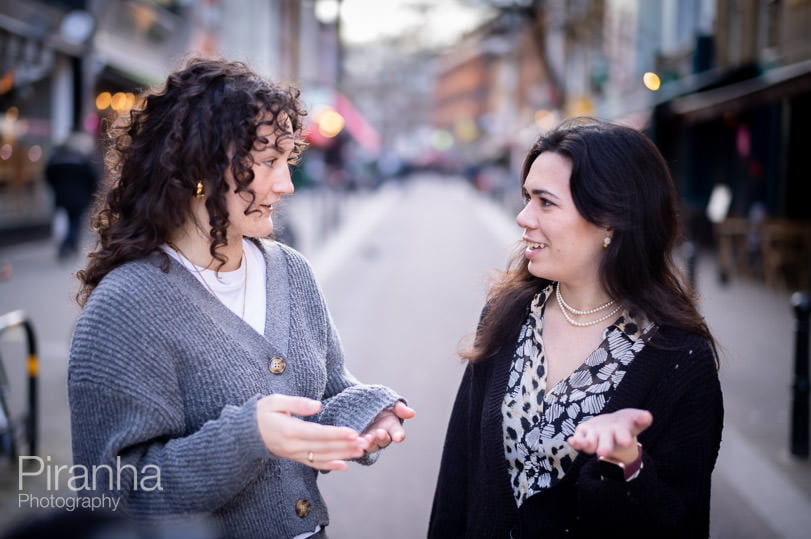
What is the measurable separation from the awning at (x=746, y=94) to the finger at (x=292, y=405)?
457 inches

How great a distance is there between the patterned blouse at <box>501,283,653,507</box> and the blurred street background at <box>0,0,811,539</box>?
509 millimetres

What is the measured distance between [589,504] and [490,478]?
1.11 feet

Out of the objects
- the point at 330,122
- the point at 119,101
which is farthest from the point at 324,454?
the point at 119,101

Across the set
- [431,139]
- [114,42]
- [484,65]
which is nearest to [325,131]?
[114,42]

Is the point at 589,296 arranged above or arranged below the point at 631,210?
below

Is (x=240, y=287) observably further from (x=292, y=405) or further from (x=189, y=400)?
(x=292, y=405)

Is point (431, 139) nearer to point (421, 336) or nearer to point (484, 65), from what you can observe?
point (484, 65)

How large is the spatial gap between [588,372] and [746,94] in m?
13.5

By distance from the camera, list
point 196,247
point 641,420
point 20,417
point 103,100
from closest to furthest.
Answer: point 641,420 → point 196,247 → point 20,417 → point 103,100

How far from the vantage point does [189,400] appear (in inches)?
83.2

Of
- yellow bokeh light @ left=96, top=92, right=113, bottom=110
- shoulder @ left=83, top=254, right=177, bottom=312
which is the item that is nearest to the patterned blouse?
shoulder @ left=83, top=254, right=177, bottom=312

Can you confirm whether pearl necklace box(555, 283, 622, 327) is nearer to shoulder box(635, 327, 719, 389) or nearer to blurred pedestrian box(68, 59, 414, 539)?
shoulder box(635, 327, 719, 389)

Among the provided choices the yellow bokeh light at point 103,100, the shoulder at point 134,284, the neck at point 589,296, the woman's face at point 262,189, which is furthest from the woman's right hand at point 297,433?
the yellow bokeh light at point 103,100

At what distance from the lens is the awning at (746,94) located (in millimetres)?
12392
